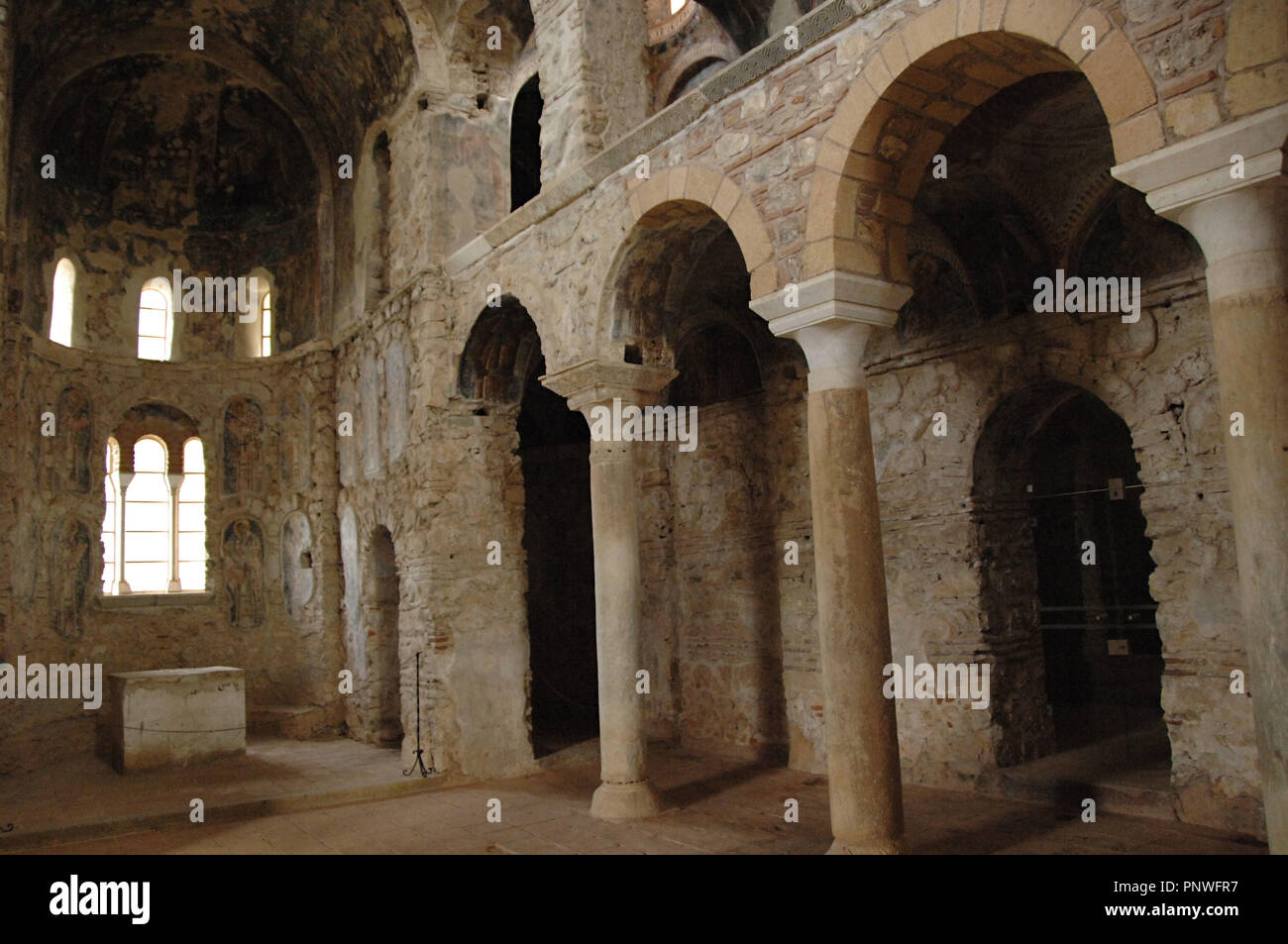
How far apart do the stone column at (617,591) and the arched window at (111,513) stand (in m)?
8.50

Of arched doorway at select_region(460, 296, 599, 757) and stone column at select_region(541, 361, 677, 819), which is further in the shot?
A: arched doorway at select_region(460, 296, 599, 757)

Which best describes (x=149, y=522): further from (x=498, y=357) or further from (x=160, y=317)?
(x=498, y=357)

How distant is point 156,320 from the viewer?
14.3m

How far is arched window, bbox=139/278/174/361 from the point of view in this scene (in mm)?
14172

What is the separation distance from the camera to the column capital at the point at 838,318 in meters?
5.58

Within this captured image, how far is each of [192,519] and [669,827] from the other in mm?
9732

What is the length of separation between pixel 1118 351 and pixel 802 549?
338 cm

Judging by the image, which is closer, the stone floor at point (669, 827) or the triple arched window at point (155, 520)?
the stone floor at point (669, 827)

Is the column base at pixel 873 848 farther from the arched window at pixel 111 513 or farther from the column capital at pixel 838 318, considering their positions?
the arched window at pixel 111 513
